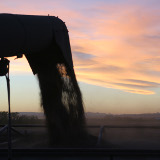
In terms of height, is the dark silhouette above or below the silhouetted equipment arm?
below

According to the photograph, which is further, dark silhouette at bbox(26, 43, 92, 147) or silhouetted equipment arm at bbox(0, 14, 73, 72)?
dark silhouette at bbox(26, 43, 92, 147)

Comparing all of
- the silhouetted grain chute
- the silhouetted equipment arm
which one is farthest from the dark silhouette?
the silhouetted equipment arm

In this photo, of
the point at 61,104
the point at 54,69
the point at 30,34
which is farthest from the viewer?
the point at 61,104

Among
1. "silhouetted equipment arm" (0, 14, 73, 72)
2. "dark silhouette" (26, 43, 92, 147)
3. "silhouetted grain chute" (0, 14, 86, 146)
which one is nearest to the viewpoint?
"silhouetted equipment arm" (0, 14, 73, 72)

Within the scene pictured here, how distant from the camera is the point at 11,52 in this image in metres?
4.54

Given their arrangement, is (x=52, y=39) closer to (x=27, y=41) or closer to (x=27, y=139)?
(x=27, y=41)

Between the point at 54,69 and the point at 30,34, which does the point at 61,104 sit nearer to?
the point at 54,69

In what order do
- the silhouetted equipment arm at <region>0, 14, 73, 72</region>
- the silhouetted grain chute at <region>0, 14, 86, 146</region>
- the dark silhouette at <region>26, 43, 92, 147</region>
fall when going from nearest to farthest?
the silhouetted equipment arm at <region>0, 14, 73, 72</region> → the silhouetted grain chute at <region>0, 14, 86, 146</region> → the dark silhouette at <region>26, 43, 92, 147</region>

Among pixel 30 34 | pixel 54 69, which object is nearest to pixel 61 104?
pixel 54 69

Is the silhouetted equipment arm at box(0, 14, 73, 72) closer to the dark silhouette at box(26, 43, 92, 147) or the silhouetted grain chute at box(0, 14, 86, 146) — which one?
the silhouetted grain chute at box(0, 14, 86, 146)

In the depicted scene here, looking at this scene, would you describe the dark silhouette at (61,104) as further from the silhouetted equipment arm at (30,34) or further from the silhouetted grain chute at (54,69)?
the silhouetted equipment arm at (30,34)

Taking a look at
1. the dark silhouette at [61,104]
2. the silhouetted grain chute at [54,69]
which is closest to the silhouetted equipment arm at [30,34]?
the silhouetted grain chute at [54,69]

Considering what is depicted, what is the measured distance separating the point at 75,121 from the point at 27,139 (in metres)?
2.01

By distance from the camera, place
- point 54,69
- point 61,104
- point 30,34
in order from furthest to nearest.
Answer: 1. point 61,104
2. point 54,69
3. point 30,34
